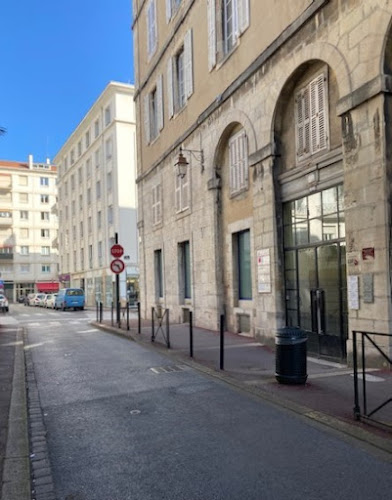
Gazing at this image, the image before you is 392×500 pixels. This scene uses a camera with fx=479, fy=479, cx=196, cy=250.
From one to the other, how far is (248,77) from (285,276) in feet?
17.4

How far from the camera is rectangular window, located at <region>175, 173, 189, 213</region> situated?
17.4 meters

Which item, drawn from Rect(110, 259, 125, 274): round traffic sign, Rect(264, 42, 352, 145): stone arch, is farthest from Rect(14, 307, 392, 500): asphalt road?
Rect(110, 259, 125, 274): round traffic sign

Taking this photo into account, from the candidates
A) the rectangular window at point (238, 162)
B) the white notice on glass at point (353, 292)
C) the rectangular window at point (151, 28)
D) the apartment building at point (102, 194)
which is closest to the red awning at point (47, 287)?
the apartment building at point (102, 194)

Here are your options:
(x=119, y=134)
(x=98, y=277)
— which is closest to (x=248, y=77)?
(x=119, y=134)

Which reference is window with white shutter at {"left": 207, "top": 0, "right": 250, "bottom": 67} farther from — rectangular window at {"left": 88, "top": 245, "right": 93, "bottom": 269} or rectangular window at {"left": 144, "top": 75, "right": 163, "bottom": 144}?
Answer: rectangular window at {"left": 88, "top": 245, "right": 93, "bottom": 269}

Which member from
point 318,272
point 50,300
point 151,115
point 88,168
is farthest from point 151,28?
point 50,300

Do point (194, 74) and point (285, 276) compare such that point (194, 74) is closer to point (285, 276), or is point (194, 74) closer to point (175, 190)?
point (175, 190)

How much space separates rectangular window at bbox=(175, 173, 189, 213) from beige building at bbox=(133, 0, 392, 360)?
72mm

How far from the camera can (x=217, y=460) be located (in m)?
4.41

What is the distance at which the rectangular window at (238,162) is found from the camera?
13305 mm

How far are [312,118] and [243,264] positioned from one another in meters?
5.16

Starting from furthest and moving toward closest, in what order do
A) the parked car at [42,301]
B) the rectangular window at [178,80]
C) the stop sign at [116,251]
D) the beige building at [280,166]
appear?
the parked car at [42,301]
the stop sign at [116,251]
the rectangular window at [178,80]
the beige building at [280,166]

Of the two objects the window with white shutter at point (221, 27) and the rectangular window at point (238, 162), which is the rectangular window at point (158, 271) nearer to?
the rectangular window at point (238, 162)

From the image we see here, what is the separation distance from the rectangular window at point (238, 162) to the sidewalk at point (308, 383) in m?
4.42
